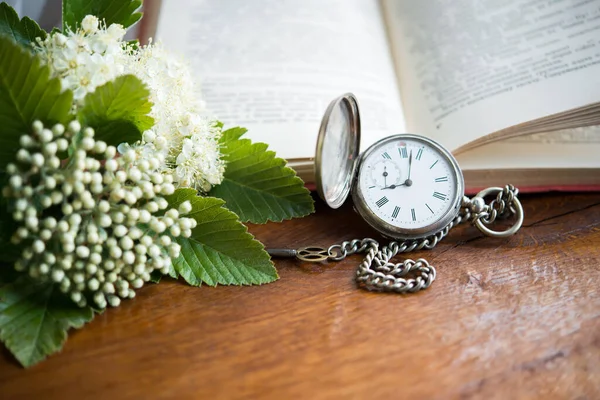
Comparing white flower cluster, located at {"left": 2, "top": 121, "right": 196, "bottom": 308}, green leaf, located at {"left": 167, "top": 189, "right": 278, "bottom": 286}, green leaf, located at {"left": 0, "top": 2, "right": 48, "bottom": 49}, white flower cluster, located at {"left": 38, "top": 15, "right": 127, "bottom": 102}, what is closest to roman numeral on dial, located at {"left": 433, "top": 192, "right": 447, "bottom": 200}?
green leaf, located at {"left": 167, "top": 189, "right": 278, "bottom": 286}

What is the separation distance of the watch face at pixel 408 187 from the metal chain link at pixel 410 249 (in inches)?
1.2

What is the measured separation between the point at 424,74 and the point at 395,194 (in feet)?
1.23

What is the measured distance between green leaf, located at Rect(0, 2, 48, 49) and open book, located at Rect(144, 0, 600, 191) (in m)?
0.36

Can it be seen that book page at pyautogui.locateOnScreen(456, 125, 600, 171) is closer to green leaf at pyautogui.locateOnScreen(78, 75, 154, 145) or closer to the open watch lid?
the open watch lid

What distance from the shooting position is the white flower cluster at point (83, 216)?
604 millimetres

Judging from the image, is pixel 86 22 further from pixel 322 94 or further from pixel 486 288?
pixel 486 288

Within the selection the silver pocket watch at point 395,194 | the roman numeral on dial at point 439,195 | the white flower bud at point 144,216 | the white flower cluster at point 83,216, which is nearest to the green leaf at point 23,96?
the white flower cluster at point 83,216

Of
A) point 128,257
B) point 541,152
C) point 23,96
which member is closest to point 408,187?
point 541,152

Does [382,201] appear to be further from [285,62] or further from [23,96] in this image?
[23,96]

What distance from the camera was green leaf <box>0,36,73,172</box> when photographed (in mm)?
587

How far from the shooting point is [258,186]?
0.88m

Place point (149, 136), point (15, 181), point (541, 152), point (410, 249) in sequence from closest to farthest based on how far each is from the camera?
point (15, 181) → point (149, 136) → point (410, 249) → point (541, 152)

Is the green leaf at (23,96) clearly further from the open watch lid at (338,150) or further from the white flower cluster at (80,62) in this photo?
the open watch lid at (338,150)

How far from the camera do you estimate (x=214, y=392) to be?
570mm
